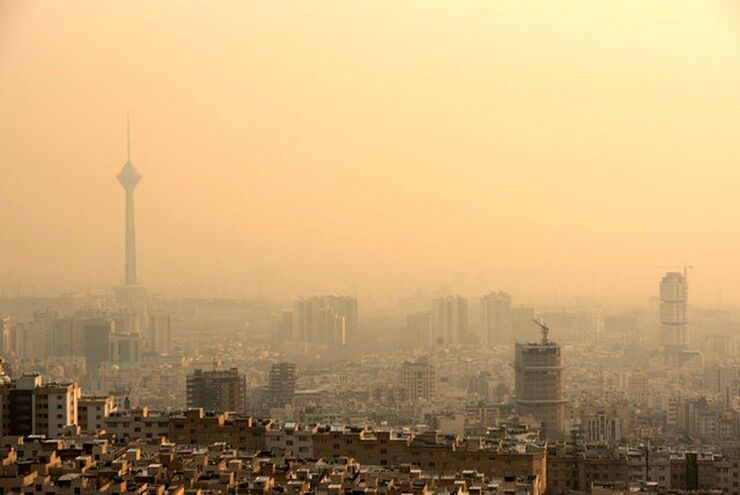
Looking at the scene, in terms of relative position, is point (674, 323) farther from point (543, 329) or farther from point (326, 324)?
point (326, 324)

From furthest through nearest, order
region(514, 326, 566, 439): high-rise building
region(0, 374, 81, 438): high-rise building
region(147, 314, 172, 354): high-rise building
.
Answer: region(147, 314, 172, 354): high-rise building, region(514, 326, 566, 439): high-rise building, region(0, 374, 81, 438): high-rise building

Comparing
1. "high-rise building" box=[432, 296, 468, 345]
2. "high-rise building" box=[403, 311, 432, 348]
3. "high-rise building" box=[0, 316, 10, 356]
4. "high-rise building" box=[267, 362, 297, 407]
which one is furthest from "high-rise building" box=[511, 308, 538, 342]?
"high-rise building" box=[0, 316, 10, 356]

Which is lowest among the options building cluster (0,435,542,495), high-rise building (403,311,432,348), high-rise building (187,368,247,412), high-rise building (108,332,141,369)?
building cluster (0,435,542,495)

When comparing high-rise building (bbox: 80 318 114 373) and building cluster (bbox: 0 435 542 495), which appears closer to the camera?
building cluster (bbox: 0 435 542 495)

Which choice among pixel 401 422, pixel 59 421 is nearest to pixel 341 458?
pixel 59 421

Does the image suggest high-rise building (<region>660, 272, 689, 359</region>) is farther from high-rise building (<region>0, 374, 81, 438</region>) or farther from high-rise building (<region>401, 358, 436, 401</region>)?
high-rise building (<region>0, 374, 81, 438</region>)

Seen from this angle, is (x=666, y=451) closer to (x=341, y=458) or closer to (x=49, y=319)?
(x=341, y=458)
